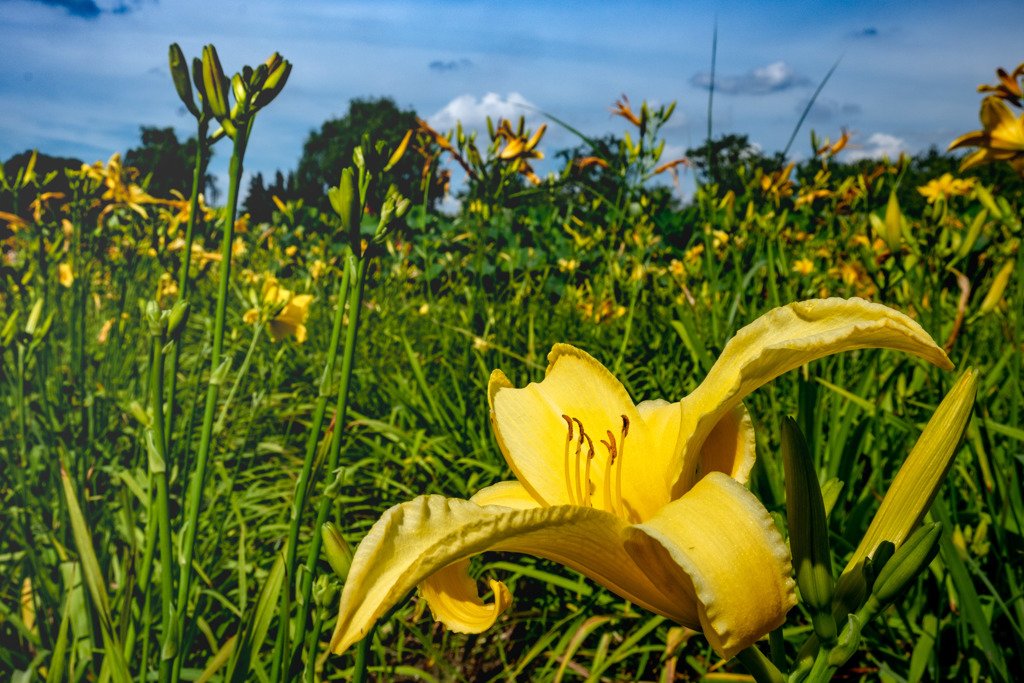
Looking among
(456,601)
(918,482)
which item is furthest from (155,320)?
(918,482)

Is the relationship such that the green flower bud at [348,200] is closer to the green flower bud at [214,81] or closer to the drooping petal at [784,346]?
the green flower bud at [214,81]

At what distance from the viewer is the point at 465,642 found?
1.27 meters

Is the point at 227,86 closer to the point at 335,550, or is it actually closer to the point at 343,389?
the point at 343,389

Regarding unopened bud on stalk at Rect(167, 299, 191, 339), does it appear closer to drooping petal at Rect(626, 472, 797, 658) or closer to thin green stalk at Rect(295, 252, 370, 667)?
thin green stalk at Rect(295, 252, 370, 667)

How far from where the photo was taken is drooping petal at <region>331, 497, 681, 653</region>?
0.31m

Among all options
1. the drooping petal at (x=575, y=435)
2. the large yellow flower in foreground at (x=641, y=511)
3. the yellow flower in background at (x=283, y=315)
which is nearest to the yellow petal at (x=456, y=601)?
the large yellow flower in foreground at (x=641, y=511)

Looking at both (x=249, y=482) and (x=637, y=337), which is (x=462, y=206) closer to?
(x=637, y=337)

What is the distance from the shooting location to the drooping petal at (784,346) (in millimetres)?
361

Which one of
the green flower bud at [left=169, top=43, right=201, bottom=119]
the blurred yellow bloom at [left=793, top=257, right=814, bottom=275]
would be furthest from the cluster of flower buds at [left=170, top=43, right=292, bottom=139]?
the blurred yellow bloom at [left=793, top=257, right=814, bottom=275]

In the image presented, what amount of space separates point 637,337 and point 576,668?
144 cm

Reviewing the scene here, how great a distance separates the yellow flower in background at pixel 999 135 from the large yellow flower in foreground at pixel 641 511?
1.43 meters

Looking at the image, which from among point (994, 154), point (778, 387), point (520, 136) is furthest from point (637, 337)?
point (994, 154)

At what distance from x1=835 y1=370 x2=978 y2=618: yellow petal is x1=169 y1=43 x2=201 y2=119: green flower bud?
0.79m

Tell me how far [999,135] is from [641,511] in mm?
1525
